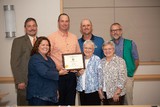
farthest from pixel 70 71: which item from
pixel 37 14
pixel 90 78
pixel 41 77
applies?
pixel 37 14

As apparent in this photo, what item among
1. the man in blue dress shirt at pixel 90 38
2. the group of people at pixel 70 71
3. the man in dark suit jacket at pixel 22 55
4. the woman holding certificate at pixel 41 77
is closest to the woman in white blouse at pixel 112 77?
the group of people at pixel 70 71

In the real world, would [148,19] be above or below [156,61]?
above

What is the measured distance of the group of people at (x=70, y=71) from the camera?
285 cm

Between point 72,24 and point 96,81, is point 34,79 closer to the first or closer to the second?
point 96,81

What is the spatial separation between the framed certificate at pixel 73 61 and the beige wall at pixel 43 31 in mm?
1154

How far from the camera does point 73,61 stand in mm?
3172

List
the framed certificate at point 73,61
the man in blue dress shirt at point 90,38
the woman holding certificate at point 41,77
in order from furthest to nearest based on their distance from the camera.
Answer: the man in blue dress shirt at point 90,38, the framed certificate at point 73,61, the woman holding certificate at point 41,77

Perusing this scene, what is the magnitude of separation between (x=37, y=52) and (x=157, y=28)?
7.93 ft

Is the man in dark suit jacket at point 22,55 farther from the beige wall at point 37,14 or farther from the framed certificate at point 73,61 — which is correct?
the beige wall at point 37,14

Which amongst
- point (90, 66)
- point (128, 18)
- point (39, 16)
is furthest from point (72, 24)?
point (90, 66)

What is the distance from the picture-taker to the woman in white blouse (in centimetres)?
302

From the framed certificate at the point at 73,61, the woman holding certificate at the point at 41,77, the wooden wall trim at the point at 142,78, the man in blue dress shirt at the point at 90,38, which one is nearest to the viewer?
the woman holding certificate at the point at 41,77

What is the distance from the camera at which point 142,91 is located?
435 cm

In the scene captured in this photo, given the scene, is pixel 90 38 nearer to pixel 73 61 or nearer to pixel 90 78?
pixel 73 61
